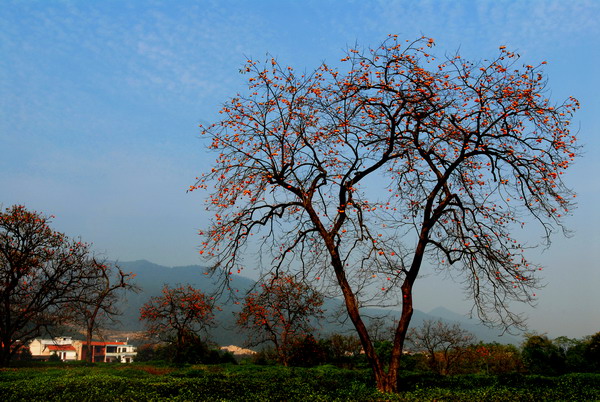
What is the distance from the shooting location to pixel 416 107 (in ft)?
45.1

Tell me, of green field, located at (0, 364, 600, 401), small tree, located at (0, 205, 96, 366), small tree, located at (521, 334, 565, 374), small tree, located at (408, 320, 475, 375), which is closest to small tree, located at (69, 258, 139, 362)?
small tree, located at (0, 205, 96, 366)

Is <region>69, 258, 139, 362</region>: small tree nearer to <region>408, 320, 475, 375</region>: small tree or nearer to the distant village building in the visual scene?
<region>408, 320, 475, 375</region>: small tree

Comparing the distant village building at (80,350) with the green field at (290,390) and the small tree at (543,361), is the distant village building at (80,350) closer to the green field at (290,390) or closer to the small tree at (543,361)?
the small tree at (543,361)

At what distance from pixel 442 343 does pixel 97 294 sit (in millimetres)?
24734

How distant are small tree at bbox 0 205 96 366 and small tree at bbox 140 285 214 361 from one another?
6.01 m

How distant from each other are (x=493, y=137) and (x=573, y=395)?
24.0ft

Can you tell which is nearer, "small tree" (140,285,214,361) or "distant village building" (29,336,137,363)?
"small tree" (140,285,214,361)

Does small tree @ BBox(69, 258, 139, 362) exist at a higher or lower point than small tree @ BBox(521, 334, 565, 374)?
higher

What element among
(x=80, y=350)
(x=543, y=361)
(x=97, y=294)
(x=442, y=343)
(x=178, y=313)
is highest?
(x=97, y=294)

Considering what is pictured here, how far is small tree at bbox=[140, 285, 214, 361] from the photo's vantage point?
34.1m

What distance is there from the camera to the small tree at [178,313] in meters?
34.1

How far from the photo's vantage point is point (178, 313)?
113 feet

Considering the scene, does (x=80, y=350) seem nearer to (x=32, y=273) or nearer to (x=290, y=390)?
(x=32, y=273)

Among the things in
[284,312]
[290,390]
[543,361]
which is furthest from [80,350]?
[290,390]
